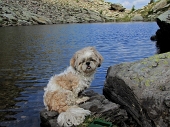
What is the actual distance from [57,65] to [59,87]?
11407mm

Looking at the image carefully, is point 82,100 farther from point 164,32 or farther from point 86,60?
point 164,32

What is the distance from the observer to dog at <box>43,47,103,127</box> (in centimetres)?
747

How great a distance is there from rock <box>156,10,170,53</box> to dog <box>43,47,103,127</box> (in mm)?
19535

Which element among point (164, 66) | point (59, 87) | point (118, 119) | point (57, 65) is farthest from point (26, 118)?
point (57, 65)

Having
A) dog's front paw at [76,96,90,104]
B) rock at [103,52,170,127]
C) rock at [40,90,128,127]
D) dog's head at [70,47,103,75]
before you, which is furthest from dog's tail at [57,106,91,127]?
rock at [103,52,170,127]

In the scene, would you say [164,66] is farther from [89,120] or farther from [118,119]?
[89,120]

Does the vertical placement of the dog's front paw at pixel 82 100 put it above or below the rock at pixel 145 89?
below

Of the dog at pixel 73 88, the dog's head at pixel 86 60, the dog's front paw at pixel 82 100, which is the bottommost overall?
the dog's front paw at pixel 82 100

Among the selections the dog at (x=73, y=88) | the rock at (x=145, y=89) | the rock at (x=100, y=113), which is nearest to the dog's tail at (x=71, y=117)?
the dog at (x=73, y=88)

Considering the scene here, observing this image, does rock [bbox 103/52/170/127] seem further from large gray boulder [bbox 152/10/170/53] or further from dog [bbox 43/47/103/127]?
large gray boulder [bbox 152/10/170/53]

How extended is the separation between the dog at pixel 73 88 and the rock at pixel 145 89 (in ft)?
4.26

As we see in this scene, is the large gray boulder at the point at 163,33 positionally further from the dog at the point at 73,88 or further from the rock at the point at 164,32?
the dog at the point at 73,88

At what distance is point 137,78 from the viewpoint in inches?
319

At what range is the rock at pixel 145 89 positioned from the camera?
22.2ft
